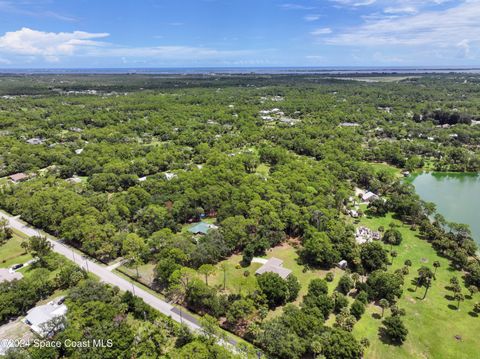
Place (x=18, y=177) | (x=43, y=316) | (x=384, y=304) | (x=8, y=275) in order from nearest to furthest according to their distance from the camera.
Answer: (x=43, y=316) → (x=384, y=304) → (x=8, y=275) → (x=18, y=177)

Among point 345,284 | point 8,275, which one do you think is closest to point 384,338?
point 345,284

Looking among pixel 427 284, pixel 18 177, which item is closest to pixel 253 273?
pixel 427 284

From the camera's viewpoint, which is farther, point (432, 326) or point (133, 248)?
point (133, 248)

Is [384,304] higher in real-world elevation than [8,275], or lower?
higher

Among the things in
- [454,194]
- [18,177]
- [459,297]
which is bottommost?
[454,194]

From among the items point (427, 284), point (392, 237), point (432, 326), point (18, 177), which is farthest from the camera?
point (18, 177)

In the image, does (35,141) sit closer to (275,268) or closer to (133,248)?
(133,248)

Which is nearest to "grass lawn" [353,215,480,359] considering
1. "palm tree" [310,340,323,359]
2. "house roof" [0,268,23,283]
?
"palm tree" [310,340,323,359]

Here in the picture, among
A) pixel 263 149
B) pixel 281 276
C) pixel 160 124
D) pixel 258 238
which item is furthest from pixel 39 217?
pixel 160 124
